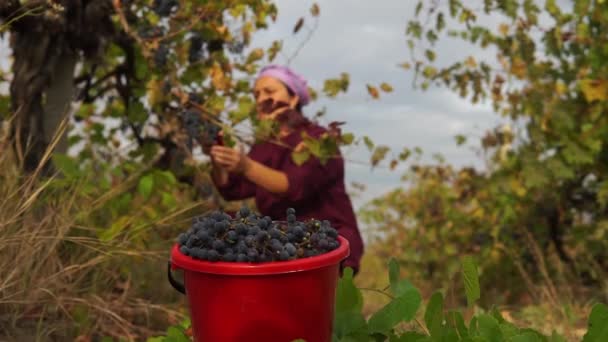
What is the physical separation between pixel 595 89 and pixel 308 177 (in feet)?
8.16

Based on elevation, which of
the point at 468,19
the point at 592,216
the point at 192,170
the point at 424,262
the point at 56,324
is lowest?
the point at 424,262

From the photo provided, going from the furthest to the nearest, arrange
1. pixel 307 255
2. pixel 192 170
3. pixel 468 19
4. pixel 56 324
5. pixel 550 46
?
pixel 550 46 < pixel 468 19 < pixel 192 170 < pixel 56 324 < pixel 307 255

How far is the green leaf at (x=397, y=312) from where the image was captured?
1988 millimetres

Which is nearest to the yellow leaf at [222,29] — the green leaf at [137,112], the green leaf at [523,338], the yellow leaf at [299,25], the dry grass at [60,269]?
the yellow leaf at [299,25]

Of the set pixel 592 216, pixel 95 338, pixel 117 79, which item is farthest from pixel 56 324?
pixel 592 216

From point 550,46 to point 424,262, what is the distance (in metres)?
2.23

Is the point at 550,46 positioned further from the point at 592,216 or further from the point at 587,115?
the point at 592,216

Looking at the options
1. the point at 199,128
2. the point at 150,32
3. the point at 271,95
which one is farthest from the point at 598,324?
the point at 150,32

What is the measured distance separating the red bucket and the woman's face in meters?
1.69

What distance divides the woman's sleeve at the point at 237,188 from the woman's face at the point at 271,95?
37 centimetres

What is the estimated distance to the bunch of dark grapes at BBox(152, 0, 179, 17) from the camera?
11.2 ft

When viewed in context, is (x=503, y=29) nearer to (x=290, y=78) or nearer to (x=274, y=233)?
(x=290, y=78)

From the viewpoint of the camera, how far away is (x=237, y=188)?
146 inches

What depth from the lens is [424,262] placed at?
629 centimetres
